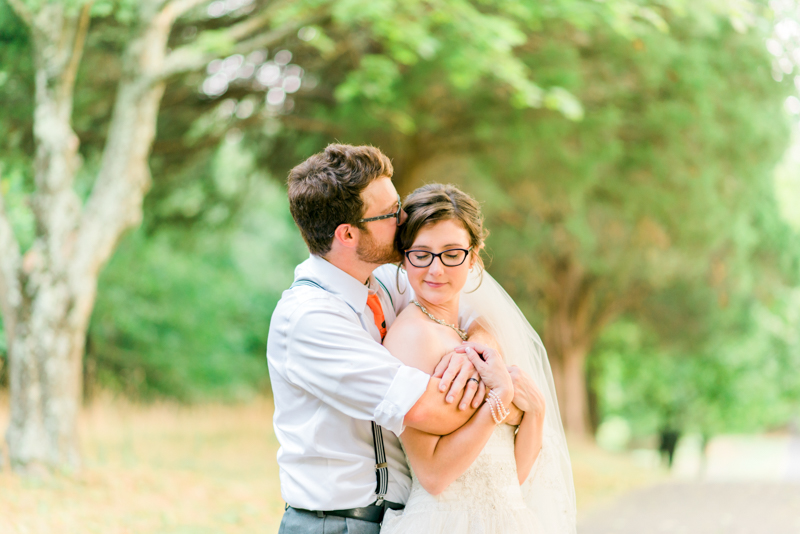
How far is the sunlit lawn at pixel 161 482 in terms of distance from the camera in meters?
6.10

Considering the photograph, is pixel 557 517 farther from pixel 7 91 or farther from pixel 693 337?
pixel 693 337

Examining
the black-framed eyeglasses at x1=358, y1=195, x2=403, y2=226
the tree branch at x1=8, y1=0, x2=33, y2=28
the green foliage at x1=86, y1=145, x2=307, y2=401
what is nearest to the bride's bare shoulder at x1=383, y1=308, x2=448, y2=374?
the black-framed eyeglasses at x1=358, y1=195, x2=403, y2=226

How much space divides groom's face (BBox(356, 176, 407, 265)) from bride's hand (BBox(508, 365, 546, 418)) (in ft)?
2.00

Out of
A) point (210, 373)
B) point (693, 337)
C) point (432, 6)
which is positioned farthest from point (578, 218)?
point (210, 373)

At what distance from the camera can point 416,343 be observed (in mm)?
2365

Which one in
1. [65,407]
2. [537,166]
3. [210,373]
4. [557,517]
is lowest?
[210,373]

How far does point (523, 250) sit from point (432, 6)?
23.7ft

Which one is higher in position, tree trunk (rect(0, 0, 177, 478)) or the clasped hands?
the clasped hands

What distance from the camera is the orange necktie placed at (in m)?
2.57

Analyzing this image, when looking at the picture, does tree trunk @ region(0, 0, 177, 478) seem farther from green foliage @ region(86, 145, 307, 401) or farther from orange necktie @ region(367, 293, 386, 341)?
green foliage @ region(86, 145, 307, 401)

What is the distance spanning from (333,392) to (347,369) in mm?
94

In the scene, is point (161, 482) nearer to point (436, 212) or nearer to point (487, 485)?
point (487, 485)

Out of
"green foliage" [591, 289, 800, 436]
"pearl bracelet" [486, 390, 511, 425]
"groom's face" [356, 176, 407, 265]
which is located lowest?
"green foliage" [591, 289, 800, 436]

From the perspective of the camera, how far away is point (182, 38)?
975 centimetres
